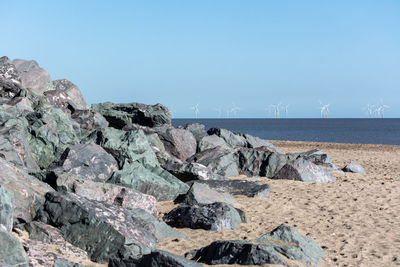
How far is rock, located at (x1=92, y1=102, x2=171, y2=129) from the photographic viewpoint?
21516mm

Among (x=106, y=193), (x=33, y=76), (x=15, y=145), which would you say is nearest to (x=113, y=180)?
(x=106, y=193)

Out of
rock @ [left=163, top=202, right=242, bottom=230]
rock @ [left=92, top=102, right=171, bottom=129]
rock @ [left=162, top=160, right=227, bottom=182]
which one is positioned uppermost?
rock @ [left=92, top=102, right=171, bottom=129]

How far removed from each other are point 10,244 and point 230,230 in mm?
4973

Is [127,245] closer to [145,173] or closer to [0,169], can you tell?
[0,169]

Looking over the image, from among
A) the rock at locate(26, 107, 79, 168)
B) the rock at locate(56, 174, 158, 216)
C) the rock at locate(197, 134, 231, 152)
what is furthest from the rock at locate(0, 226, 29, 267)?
the rock at locate(197, 134, 231, 152)

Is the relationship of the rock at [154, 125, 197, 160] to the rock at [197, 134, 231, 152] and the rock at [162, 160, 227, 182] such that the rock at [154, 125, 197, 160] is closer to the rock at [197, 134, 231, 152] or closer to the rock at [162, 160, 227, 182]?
the rock at [197, 134, 231, 152]

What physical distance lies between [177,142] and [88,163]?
6.11 metres

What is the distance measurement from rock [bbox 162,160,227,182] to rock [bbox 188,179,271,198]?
44 cm

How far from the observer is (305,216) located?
1147cm

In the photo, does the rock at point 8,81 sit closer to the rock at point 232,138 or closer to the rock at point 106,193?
the rock at point 232,138

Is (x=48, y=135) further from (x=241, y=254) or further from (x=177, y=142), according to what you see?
(x=241, y=254)

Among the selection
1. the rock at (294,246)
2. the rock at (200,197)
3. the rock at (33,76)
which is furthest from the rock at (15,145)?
the rock at (33,76)

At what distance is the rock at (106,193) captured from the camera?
A: 9.86m

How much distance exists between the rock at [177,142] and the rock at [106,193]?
7766 mm
